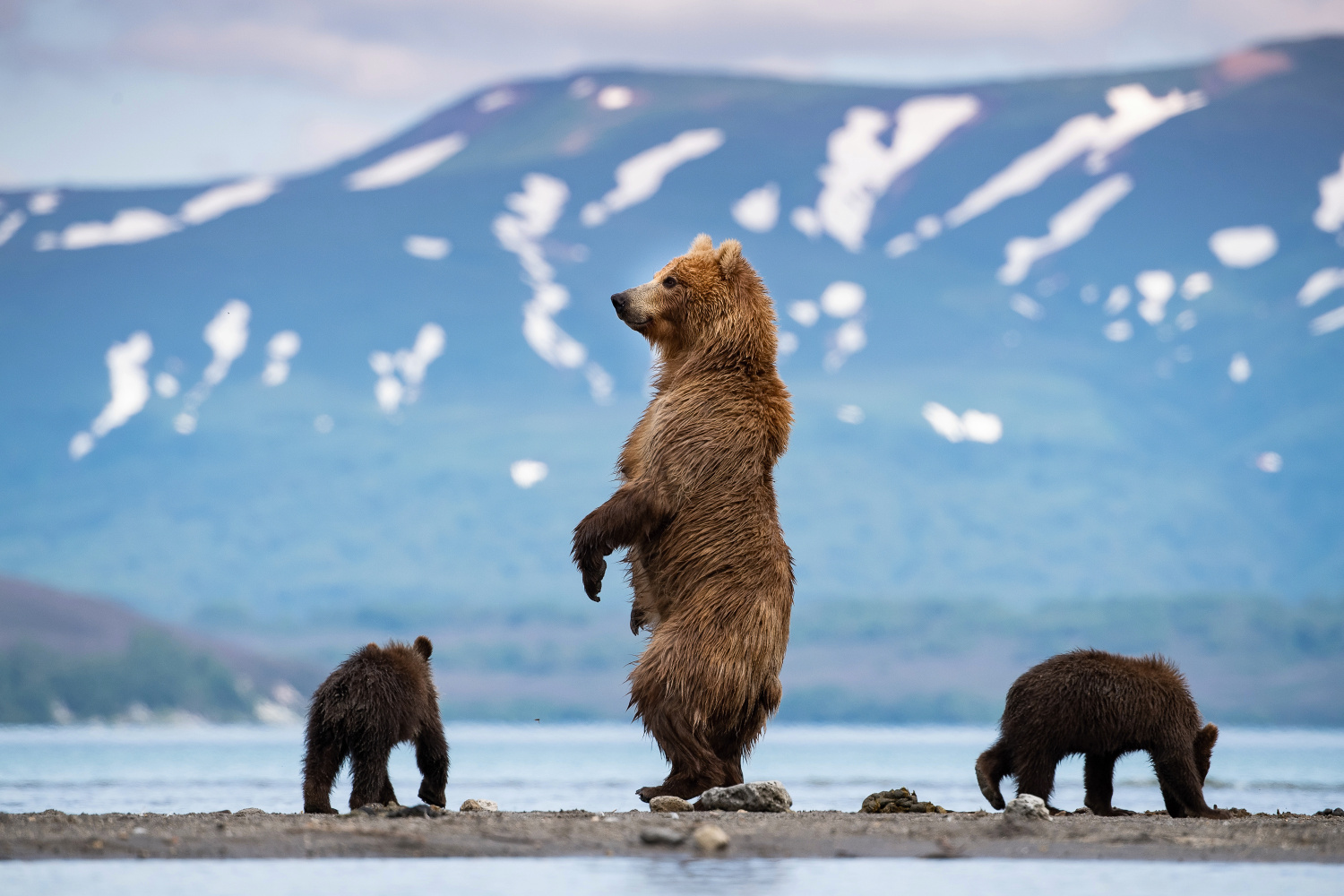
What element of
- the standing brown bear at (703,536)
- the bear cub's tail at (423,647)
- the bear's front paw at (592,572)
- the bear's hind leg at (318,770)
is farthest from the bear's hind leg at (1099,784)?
the bear's hind leg at (318,770)

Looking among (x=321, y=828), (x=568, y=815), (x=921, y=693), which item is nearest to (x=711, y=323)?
(x=568, y=815)

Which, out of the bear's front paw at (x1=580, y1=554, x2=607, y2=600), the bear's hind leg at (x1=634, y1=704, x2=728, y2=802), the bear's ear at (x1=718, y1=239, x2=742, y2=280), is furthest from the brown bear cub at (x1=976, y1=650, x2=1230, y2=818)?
the bear's ear at (x1=718, y1=239, x2=742, y2=280)

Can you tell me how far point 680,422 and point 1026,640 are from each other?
5749 inches

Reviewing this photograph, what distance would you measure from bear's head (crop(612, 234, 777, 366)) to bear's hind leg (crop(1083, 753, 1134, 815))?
3458 mm

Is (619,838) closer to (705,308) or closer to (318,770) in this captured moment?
(318,770)

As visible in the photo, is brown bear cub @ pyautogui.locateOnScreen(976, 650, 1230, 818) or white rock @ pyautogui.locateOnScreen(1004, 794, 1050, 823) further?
brown bear cub @ pyautogui.locateOnScreen(976, 650, 1230, 818)

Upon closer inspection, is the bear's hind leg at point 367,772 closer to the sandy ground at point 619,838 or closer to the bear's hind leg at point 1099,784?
the sandy ground at point 619,838

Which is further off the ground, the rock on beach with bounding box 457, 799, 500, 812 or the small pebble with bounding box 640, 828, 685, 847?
the rock on beach with bounding box 457, 799, 500, 812

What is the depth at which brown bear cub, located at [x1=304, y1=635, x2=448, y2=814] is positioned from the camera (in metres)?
11.5

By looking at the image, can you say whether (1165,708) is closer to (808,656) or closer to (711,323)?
(711,323)

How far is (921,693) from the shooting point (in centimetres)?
14450

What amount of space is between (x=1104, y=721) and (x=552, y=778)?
725 inches

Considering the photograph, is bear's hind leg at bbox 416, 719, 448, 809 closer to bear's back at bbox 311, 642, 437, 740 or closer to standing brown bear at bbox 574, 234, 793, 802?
bear's back at bbox 311, 642, 437, 740

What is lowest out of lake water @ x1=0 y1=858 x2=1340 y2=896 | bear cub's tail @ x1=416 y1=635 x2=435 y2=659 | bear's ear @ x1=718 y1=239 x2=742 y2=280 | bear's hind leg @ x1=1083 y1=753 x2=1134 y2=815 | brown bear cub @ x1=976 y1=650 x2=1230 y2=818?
lake water @ x1=0 y1=858 x2=1340 y2=896
